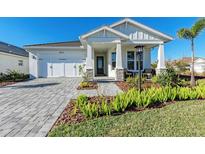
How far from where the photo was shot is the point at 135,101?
6.32m

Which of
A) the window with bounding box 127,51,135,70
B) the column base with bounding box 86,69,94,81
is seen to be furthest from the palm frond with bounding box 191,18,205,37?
the column base with bounding box 86,69,94,81

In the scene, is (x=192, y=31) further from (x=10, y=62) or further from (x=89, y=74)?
(x=10, y=62)

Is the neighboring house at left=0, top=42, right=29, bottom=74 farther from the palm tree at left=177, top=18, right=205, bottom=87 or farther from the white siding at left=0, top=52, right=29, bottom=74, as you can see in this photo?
the palm tree at left=177, top=18, right=205, bottom=87

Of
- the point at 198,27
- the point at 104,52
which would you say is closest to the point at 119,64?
the point at 198,27

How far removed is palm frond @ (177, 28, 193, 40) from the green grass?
1137 cm

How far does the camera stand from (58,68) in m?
21.1

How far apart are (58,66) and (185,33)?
13.2m

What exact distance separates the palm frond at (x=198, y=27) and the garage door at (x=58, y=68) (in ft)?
37.8

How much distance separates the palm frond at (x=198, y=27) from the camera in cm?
1527

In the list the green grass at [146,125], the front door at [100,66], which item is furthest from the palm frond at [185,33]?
the green grass at [146,125]
